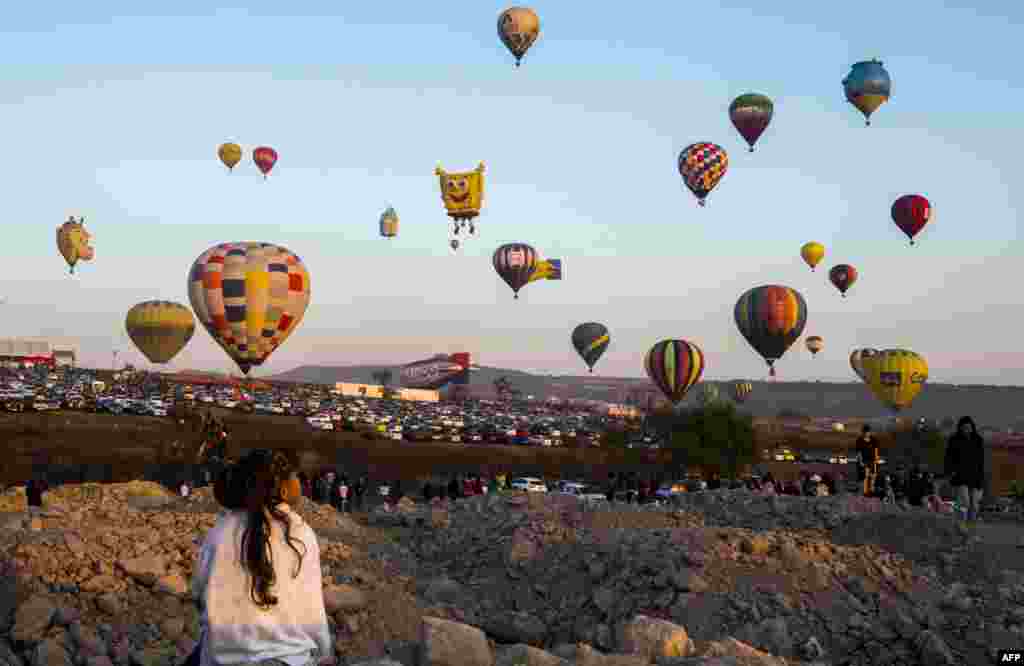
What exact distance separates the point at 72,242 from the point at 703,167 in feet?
171

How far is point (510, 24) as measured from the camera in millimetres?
58406

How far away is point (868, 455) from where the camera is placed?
2192 cm

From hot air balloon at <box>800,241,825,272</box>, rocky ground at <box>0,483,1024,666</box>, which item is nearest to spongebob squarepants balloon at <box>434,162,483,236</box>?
hot air balloon at <box>800,241,825,272</box>

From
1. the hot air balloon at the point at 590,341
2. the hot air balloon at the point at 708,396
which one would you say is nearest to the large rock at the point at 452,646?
the hot air balloon at the point at 708,396

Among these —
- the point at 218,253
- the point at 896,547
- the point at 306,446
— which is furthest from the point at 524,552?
the point at 306,446

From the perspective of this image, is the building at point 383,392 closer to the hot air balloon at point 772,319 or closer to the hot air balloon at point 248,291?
the hot air balloon at point 772,319

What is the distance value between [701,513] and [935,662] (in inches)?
307

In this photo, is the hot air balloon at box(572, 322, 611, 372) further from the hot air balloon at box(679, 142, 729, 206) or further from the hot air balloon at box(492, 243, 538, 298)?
the hot air balloon at box(679, 142, 729, 206)

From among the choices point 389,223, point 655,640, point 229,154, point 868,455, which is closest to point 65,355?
point 389,223

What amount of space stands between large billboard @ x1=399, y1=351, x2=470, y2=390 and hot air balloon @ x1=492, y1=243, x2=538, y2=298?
119067 millimetres

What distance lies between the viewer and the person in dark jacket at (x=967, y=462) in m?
17.1

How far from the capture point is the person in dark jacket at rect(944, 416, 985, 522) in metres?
17.1

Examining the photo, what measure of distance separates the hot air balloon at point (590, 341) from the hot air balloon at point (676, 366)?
21.4 m

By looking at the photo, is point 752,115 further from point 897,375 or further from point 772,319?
point 897,375
